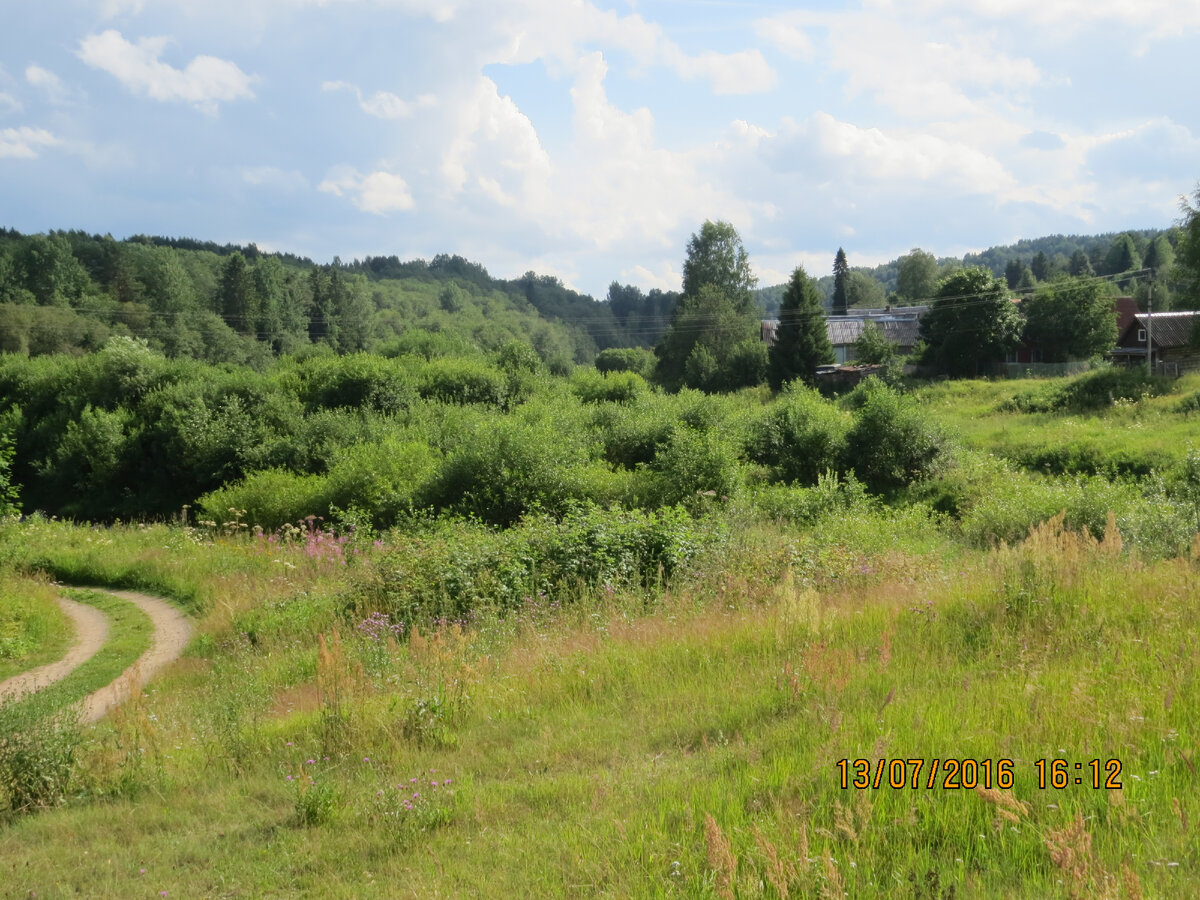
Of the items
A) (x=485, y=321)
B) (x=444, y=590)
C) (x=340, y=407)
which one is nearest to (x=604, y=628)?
(x=444, y=590)

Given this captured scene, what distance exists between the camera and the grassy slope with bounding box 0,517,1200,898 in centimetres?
331

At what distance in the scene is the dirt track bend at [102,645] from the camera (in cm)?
1081

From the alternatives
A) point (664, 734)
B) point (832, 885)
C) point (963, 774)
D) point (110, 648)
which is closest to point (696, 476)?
point (110, 648)

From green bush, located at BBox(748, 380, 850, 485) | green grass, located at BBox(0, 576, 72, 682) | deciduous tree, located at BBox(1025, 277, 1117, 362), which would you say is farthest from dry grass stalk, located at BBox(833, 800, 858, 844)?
deciduous tree, located at BBox(1025, 277, 1117, 362)

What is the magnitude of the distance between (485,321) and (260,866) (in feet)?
389

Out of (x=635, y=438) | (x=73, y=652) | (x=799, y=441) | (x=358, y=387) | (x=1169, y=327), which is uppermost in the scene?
(x=1169, y=327)

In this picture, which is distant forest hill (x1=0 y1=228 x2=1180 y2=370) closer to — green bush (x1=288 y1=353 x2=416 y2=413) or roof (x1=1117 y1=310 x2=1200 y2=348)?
roof (x1=1117 y1=310 x2=1200 y2=348)

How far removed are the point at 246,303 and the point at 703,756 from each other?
8767 cm

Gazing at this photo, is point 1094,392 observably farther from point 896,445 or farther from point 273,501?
point 273,501

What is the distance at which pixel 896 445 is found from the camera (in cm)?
2709

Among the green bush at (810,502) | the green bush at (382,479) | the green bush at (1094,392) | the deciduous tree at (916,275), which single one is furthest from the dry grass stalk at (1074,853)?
the deciduous tree at (916,275)

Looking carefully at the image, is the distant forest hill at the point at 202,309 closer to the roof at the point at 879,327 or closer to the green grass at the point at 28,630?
the roof at the point at 879,327

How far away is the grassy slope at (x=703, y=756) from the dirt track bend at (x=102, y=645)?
13.0ft

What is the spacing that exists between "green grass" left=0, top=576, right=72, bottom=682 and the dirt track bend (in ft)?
0.82
